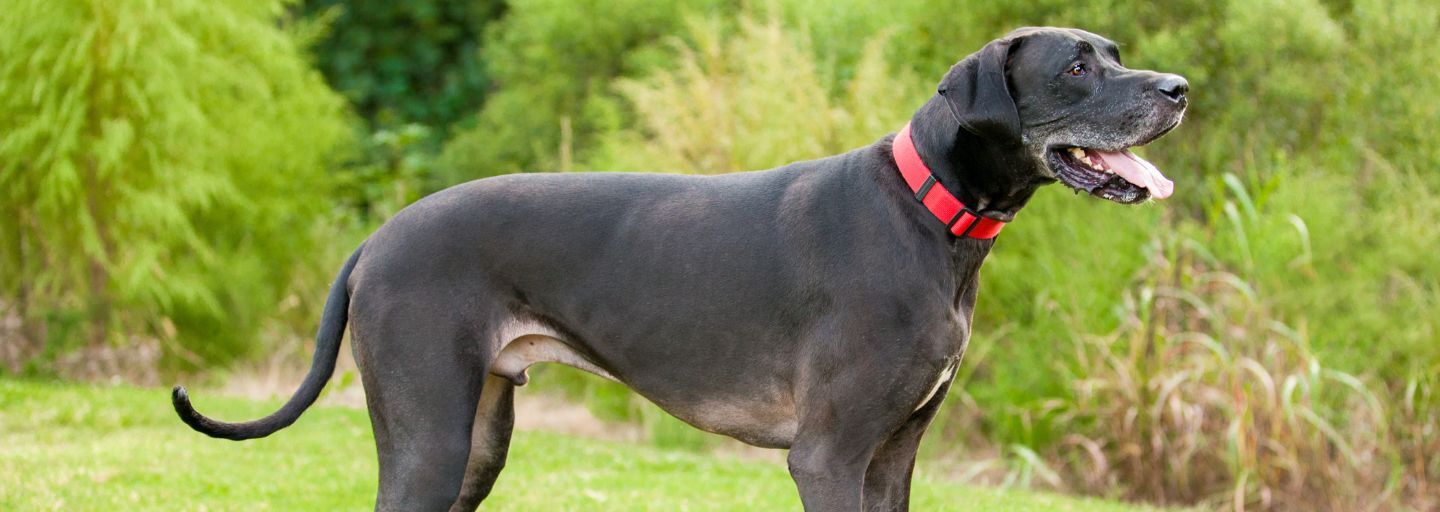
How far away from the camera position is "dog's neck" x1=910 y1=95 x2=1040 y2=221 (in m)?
3.52

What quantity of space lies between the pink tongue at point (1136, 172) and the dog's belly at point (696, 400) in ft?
3.39

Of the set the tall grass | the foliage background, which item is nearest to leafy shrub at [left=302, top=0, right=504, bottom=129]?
the foliage background

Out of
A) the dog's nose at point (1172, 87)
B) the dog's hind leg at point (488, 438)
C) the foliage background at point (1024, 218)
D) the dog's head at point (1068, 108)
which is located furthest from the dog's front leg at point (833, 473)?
the foliage background at point (1024, 218)

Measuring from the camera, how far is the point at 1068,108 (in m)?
3.46

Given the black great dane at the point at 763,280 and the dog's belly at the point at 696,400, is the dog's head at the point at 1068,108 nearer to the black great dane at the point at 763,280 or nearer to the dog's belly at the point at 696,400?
the black great dane at the point at 763,280

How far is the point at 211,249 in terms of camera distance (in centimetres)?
1018

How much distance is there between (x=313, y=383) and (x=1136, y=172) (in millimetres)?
2260

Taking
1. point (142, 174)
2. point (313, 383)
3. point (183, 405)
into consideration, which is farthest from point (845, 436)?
point (142, 174)

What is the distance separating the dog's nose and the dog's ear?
354mm

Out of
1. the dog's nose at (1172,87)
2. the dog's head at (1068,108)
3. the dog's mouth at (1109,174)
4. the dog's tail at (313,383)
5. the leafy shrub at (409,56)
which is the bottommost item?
the leafy shrub at (409,56)

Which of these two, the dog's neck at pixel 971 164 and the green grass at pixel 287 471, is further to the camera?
the green grass at pixel 287 471

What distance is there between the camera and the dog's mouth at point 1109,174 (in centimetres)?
343

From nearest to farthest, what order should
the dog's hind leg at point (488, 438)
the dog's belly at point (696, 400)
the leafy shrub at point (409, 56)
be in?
the dog's belly at point (696, 400)
the dog's hind leg at point (488, 438)
the leafy shrub at point (409, 56)

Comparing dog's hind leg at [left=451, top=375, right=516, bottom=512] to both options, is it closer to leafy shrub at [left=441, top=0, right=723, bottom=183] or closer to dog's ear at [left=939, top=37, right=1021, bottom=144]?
dog's ear at [left=939, top=37, right=1021, bottom=144]
